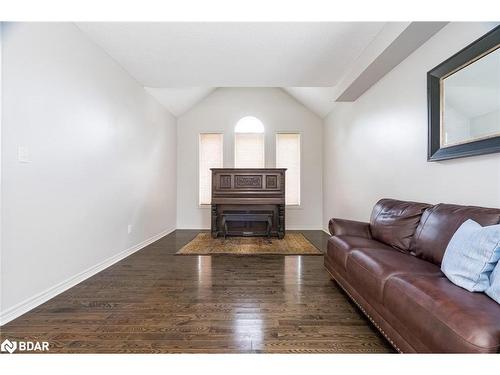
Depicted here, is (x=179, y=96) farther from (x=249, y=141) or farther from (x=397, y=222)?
(x=397, y=222)

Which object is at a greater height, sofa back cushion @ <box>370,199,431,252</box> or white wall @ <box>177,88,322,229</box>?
white wall @ <box>177,88,322,229</box>

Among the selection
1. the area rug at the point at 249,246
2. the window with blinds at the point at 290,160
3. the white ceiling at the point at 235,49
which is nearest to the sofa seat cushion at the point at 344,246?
the area rug at the point at 249,246

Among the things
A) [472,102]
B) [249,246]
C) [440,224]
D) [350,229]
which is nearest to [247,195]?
[249,246]

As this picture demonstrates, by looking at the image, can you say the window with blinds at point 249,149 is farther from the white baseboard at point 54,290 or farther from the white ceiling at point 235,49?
the white baseboard at point 54,290

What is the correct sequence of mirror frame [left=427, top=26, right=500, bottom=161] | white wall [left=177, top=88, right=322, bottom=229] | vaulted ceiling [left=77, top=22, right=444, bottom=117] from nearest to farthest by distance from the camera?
1. mirror frame [left=427, top=26, right=500, bottom=161]
2. vaulted ceiling [left=77, top=22, right=444, bottom=117]
3. white wall [left=177, top=88, right=322, bottom=229]

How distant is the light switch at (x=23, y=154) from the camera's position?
1.74m

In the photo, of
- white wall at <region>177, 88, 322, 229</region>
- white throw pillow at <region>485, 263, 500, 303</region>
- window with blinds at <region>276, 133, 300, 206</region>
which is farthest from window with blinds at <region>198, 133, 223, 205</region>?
white throw pillow at <region>485, 263, 500, 303</region>

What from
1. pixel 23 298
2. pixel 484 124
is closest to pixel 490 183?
pixel 484 124

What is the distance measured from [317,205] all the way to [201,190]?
2.88 metres

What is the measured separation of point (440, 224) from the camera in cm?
165

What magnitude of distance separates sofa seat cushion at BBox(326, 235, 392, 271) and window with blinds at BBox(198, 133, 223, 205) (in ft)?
12.5

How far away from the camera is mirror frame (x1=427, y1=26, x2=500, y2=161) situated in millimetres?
1524

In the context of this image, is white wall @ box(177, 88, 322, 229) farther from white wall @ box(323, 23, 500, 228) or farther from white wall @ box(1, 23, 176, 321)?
white wall @ box(1, 23, 176, 321)

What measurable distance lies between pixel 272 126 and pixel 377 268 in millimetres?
4552
